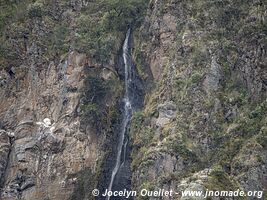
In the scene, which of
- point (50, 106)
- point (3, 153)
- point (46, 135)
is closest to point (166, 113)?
point (46, 135)

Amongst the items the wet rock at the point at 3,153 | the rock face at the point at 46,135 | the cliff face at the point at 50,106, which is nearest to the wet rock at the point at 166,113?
the cliff face at the point at 50,106

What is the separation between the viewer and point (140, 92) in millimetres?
49125

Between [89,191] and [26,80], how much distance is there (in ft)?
34.3

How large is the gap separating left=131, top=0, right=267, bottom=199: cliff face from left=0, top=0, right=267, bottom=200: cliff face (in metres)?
0.07

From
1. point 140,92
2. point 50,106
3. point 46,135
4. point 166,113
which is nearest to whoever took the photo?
point 166,113

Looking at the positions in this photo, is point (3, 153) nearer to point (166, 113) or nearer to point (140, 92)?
point (140, 92)

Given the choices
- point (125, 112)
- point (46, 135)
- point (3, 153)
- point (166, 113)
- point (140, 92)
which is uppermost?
point (140, 92)

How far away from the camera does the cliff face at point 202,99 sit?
41.0 meters

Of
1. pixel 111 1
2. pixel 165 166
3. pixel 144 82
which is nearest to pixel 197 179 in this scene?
pixel 165 166

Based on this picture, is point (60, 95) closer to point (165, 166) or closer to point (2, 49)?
point (2, 49)

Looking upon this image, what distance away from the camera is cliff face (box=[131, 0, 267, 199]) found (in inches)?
1613

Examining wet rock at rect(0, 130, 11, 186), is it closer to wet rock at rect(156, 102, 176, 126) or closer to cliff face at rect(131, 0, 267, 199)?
cliff face at rect(131, 0, 267, 199)

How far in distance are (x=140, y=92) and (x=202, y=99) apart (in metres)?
5.87

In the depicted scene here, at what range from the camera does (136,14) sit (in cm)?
5366
